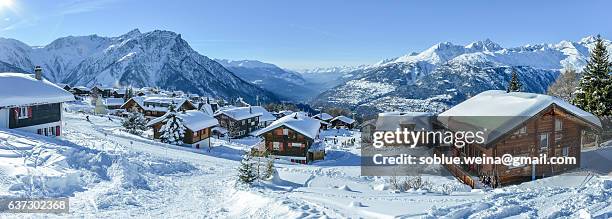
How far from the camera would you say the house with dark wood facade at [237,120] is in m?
84.5

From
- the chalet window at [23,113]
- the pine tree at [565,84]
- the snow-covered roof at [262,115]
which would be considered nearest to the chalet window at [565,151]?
the pine tree at [565,84]

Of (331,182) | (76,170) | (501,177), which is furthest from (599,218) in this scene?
(76,170)

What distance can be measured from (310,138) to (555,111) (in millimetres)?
30177

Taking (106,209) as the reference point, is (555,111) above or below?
above

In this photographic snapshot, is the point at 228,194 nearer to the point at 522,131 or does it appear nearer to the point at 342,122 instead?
the point at 522,131

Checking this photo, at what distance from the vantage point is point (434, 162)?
131 feet

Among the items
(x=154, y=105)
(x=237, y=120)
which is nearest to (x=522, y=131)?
(x=237, y=120)

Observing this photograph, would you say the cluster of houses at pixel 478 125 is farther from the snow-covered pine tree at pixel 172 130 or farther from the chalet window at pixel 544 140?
the snow-covered pine tree at pixel 172 130

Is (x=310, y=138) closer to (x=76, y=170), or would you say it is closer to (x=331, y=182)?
(x=331, y=182)

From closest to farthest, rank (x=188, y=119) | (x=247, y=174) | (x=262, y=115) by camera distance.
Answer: (x=247, y=174)
(x=188, y=119)
(x=262, y=115)

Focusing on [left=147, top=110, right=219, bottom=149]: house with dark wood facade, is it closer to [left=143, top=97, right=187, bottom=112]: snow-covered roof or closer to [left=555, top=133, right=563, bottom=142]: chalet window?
[left=143, top=97, right=187, bottom=112]: snow-covered roof

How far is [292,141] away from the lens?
56.1 metres

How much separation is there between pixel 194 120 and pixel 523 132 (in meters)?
41.1

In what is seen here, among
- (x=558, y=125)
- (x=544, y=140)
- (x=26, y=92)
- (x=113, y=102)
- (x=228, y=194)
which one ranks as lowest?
(x=228, y=194)
